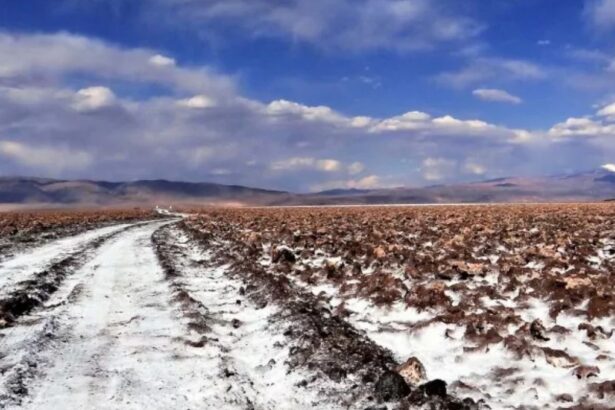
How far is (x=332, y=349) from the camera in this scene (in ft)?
31.4

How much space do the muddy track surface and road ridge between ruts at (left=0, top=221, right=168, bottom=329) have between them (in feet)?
0.21

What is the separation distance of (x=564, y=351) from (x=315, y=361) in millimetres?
3702

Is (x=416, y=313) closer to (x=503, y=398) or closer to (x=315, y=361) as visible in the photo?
(x=315, y=361)

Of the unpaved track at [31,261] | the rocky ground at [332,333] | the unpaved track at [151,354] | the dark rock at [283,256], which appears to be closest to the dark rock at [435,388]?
the rocky ground at [332,333]

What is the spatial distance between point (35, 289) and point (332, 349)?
994 centimetres

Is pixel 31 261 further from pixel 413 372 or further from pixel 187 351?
pixel 413 372

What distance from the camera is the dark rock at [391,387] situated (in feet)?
24.8

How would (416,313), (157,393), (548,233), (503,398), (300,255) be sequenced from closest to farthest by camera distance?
1. (503,398)
2. (157,393)
3. (416,313)
4. (300,255)
5. (548,233)

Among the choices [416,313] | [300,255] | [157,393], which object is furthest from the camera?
[300,255]

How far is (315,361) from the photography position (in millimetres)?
9188

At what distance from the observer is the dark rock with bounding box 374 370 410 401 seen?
7.56 metres

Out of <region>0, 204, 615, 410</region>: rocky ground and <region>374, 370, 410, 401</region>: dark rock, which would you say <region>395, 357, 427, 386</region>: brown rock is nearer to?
<region>0, 204, 615, 410</region>: rocky ground

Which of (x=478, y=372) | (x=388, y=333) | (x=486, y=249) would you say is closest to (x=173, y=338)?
(x=388, y=333)

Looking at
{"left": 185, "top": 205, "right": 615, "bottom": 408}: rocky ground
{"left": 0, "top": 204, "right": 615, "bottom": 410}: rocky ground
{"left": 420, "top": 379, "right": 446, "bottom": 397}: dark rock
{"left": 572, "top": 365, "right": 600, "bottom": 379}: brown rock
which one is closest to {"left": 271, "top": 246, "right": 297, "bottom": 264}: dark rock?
{"left": 185, "top": 205, "right": 615, "bottom": 408}: rocky ground
